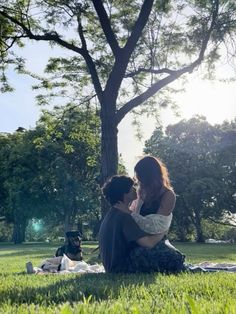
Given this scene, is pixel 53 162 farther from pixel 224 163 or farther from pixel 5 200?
pixel 224 163

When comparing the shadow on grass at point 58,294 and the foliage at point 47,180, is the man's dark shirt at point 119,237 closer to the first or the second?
the shadow on grass at point 58,294

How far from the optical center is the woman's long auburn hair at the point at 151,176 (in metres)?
7.34

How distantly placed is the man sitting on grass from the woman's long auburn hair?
7.4 inches

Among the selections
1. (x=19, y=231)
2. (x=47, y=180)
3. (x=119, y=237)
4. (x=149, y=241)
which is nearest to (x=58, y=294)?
(x=119, y=237)

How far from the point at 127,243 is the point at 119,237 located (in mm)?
232

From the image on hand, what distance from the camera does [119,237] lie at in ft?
23.6

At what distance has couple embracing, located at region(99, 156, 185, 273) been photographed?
23.7ft

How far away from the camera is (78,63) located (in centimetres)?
1902

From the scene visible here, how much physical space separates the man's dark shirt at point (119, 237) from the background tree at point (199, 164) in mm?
35118

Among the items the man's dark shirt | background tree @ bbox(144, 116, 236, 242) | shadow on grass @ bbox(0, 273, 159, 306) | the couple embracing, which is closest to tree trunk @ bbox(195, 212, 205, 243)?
background tree @ bbox(144, 116, 236, 242)

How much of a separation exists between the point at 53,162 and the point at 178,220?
1374 centimetres

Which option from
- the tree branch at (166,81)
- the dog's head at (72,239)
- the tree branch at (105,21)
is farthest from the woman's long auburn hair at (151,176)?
the tree branch at (105,21)

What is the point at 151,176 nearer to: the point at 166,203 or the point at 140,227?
the point at 166,203

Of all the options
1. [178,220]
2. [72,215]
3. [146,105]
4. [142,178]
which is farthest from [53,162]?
[142,178]
